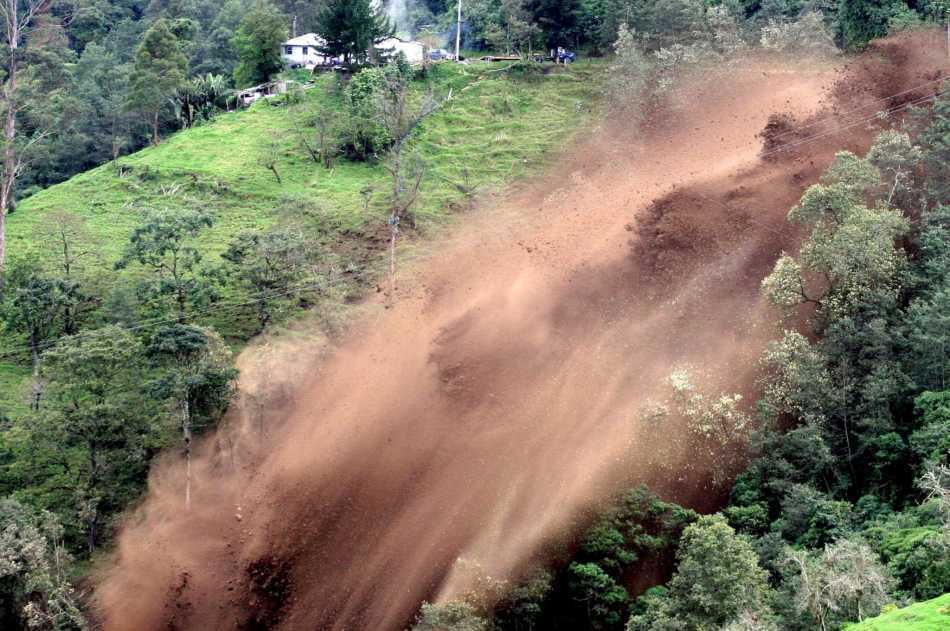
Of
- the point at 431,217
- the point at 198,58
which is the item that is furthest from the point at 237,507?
the point at 198,58

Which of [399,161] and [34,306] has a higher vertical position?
[399,161]

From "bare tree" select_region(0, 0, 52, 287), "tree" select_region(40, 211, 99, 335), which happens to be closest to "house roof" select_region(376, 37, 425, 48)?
"bare tree" select_region(0, 0, 52, 287)

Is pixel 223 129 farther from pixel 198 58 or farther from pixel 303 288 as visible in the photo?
pixel 303 288

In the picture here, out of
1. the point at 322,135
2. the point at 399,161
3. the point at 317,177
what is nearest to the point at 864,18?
the point at 399,161

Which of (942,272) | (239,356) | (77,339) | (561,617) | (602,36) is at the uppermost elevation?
(602,36)

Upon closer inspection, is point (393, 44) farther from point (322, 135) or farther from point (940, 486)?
point (940, 486)

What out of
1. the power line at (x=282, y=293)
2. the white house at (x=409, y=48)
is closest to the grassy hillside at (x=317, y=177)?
the power line at (x=282, y=293)
